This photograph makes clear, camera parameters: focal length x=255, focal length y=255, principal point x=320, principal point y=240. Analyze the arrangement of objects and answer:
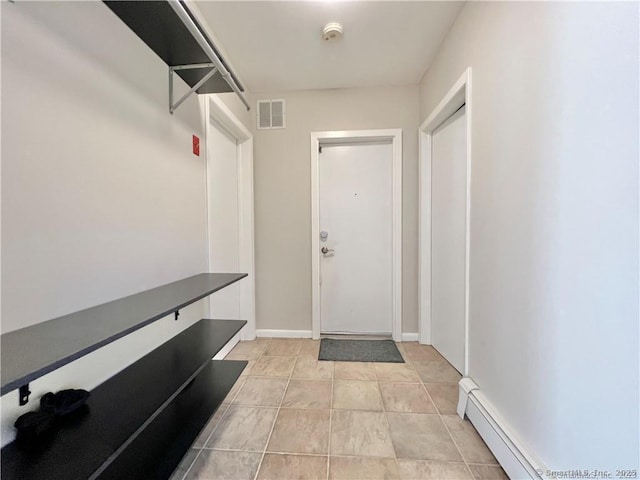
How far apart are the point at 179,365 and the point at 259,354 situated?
1251mm

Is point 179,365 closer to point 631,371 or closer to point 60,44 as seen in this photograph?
point 60,44

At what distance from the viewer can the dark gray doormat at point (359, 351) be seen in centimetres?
216

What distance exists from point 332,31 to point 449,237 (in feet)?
5.57

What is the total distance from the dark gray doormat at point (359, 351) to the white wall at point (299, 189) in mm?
270

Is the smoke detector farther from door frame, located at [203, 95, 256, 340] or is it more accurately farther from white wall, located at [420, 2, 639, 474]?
door frame, located at [203, 95, 256, 340]

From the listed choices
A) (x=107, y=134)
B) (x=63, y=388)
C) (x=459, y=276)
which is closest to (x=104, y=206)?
(x=107, y=134)

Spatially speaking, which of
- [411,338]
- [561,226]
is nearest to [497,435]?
[561,226]

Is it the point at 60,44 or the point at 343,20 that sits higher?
the point at 343,20

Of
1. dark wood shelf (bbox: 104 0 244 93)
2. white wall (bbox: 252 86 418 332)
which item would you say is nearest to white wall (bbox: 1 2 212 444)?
dark wood shelf (bbox: 104 0 244 93)

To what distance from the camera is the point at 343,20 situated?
166 centimetres

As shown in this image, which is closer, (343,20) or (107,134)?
(107,134)

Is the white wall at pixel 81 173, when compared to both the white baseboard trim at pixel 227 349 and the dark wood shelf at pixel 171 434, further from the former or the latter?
the white baseboard trim at pixel 227 349

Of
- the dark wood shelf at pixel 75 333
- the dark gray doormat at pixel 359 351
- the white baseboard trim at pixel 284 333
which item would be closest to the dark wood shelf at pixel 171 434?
the dark wood shelf at pixel 75 333

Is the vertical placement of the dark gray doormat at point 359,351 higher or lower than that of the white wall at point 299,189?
lower
